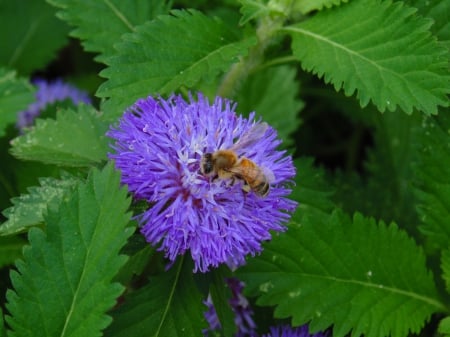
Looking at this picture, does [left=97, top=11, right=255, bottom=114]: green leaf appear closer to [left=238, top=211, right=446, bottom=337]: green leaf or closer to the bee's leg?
the bee's leg

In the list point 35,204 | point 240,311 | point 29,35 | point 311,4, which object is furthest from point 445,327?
point 29,35

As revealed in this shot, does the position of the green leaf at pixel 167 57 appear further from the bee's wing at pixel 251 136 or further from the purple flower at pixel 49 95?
the purple flower at pixel 49 95

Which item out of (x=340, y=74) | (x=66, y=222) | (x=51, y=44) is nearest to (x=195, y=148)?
(x=66, y=222)

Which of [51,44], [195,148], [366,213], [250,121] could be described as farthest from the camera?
[51,44]

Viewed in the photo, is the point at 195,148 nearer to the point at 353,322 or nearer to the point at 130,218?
the point at 130,218

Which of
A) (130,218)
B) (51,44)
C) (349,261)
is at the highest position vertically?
(51,44)

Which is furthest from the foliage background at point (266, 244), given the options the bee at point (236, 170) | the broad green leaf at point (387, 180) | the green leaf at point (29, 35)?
the green leaf at point (29, 35)

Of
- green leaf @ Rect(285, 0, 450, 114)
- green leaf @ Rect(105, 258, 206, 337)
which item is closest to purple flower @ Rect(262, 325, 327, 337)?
green leaf @ Rect(105, 258, 206, 337)
